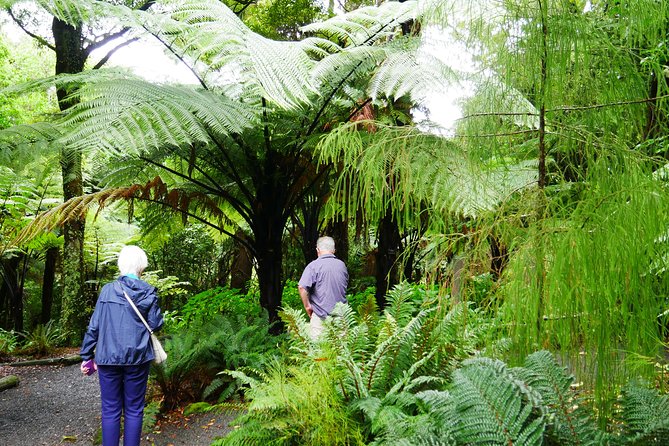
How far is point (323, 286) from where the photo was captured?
3.55 metres

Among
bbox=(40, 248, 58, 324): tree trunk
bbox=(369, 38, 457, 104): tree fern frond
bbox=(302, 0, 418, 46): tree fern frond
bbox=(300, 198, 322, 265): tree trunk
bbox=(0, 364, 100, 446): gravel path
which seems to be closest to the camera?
bbox=(369, 38, 457, 104): tree fern frond

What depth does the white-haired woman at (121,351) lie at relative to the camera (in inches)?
102

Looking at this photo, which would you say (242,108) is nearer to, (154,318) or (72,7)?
(72,7)

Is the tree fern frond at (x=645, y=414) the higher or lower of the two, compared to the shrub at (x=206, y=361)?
higher

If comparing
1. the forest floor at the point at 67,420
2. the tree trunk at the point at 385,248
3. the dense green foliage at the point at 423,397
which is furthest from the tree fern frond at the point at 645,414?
the tree trunk at the point at 385,248

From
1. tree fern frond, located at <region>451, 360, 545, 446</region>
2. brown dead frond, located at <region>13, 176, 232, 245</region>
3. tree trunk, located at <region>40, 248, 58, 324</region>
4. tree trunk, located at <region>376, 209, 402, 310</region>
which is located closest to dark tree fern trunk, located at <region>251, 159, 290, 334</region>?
brown dead frond, located at <region>13, 176, 232, 245</region>

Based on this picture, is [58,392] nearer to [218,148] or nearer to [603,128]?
[218,148]

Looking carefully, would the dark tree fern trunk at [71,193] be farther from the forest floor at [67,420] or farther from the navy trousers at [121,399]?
the navy trousers at [121,399]

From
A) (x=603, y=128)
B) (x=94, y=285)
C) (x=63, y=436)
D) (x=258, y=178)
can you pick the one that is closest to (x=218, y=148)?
(x=258, y=178)

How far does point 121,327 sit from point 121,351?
12cm

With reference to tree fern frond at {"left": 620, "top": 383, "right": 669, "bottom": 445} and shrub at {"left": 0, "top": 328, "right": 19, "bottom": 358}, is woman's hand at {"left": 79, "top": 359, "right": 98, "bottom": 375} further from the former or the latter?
shrub at {"left": 0, "top": 328, "right": 19, "bottom": 358}

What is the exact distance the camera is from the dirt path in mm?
3072

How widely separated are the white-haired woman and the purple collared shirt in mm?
1174

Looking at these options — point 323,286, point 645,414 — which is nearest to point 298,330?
point 323,286
